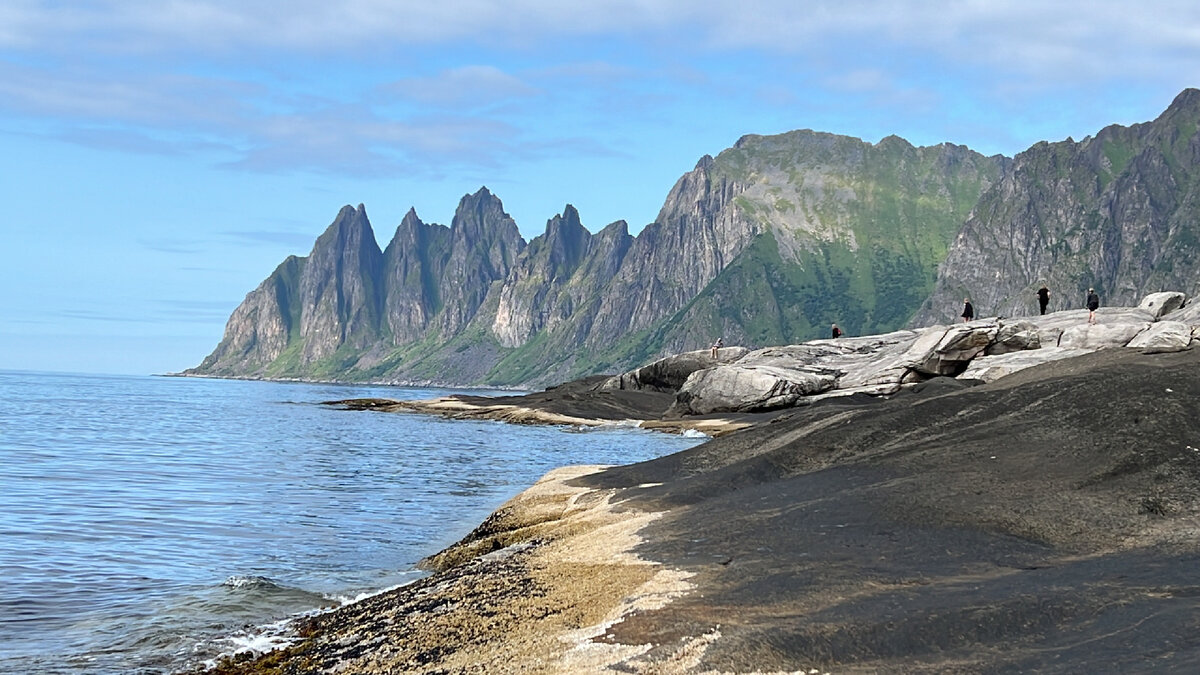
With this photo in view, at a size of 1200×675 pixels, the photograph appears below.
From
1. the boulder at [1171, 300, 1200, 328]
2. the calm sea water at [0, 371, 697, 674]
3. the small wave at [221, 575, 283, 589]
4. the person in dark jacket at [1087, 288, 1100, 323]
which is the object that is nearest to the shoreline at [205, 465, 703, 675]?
the calm sea water at [0, 371, 697, 674]

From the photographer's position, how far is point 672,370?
106m

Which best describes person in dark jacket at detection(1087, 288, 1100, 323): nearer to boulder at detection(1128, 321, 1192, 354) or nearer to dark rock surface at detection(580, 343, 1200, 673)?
boulder at detection(1128, 321, 1192, 354)

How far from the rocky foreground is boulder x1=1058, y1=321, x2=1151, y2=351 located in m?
31.5

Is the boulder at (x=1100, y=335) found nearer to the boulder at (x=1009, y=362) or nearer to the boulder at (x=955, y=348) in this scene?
the boulder at (x=1009, y=362)

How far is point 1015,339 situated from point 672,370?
45524mm

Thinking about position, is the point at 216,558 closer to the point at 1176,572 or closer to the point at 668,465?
the point at 668,465

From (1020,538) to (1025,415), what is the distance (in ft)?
28.6

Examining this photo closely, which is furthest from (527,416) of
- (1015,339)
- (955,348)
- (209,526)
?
(209,526)

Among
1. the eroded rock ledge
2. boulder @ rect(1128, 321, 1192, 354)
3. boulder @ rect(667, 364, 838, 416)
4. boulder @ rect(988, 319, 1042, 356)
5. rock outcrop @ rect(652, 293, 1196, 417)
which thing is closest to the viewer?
boulder @ rect(1128, 321, 1192, 354)

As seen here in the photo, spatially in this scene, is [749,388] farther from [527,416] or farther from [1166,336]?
[1166,336]

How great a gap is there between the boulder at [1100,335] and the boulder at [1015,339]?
1940 millimetres

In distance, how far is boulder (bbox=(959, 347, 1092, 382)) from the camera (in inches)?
2104

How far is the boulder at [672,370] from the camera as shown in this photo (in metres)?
100

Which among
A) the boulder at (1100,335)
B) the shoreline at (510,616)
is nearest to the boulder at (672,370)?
the boulder at (1100,335)
